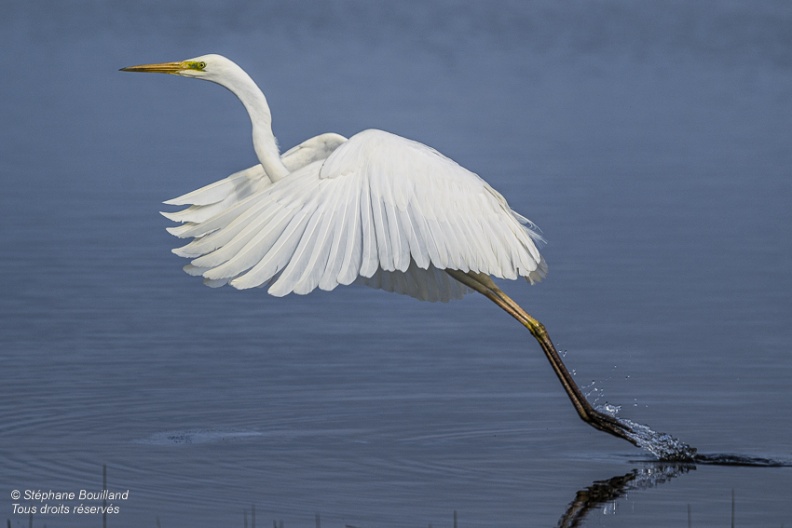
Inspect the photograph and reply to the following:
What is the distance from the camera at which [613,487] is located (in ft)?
29.6

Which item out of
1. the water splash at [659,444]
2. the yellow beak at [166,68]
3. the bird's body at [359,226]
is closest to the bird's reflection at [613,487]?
the water splash at [659,444]

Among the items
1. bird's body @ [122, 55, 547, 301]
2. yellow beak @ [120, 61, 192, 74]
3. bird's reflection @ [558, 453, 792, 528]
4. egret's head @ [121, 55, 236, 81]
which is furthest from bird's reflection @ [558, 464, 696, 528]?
yellow beak @ [120, 61, 192, 74]

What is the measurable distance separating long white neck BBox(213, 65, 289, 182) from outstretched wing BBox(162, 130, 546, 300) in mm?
901

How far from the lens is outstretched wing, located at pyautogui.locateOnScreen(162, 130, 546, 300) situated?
800 centimetres

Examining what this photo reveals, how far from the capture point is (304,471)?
9203 mm

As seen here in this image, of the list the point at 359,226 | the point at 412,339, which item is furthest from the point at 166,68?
the point at 412,339

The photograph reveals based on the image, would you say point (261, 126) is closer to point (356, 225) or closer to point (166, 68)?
point (166, 68)

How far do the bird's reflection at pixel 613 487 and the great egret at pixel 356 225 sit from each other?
1.32 feet

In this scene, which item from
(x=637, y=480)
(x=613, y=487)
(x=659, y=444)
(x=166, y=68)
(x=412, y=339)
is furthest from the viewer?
(x=412, y=339)

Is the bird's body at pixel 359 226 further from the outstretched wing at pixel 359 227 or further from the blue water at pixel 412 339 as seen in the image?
the blue water at pixel 412 339

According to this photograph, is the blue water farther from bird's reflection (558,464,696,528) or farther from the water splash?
the water splash

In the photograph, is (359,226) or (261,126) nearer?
(359,226)

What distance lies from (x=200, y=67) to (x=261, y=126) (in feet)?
2.14

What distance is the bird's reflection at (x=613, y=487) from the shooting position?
848cm
